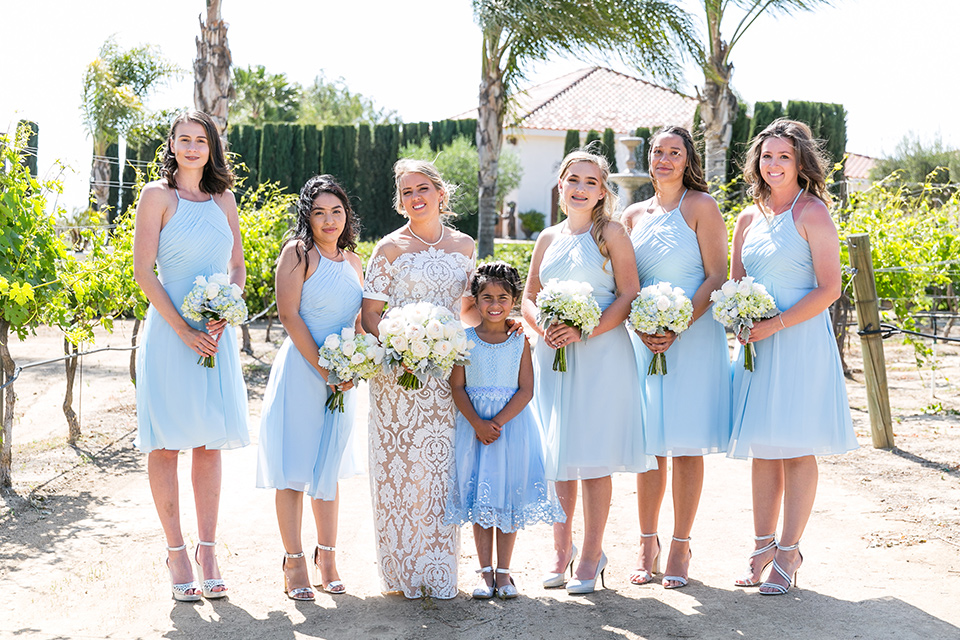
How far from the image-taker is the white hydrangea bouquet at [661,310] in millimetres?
4023

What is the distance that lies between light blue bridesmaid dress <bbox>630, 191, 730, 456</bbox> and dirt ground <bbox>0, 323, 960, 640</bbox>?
767mm

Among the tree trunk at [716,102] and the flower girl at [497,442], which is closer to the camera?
the flower girl at [497,442]

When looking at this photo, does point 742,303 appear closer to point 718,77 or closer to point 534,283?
point 534,283

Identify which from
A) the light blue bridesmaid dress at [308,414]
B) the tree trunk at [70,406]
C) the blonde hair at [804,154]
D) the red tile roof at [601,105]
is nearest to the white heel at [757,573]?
the blonde hair at [804,154]

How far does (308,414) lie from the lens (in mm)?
4188

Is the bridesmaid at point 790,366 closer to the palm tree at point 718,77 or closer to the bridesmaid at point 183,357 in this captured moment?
the bridesmaid at point 183,357

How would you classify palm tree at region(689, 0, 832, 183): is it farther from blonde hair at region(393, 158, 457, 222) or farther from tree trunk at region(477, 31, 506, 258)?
blonde hair at region(393, 158, 457, 222)

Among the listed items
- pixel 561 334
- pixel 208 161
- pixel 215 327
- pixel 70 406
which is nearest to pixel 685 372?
pixel 561 334

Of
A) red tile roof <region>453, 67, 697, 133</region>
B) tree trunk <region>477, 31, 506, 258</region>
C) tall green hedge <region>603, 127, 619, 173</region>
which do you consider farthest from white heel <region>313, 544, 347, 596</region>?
red tile roof <region>453, 67, 697, 133</region>

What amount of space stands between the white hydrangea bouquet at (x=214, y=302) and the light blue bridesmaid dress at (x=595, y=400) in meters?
1.56

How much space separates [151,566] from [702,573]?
293 cm

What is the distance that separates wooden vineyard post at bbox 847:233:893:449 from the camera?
7172 mm

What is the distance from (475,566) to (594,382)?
1278mm

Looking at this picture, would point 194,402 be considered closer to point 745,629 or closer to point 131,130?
point 745,629
